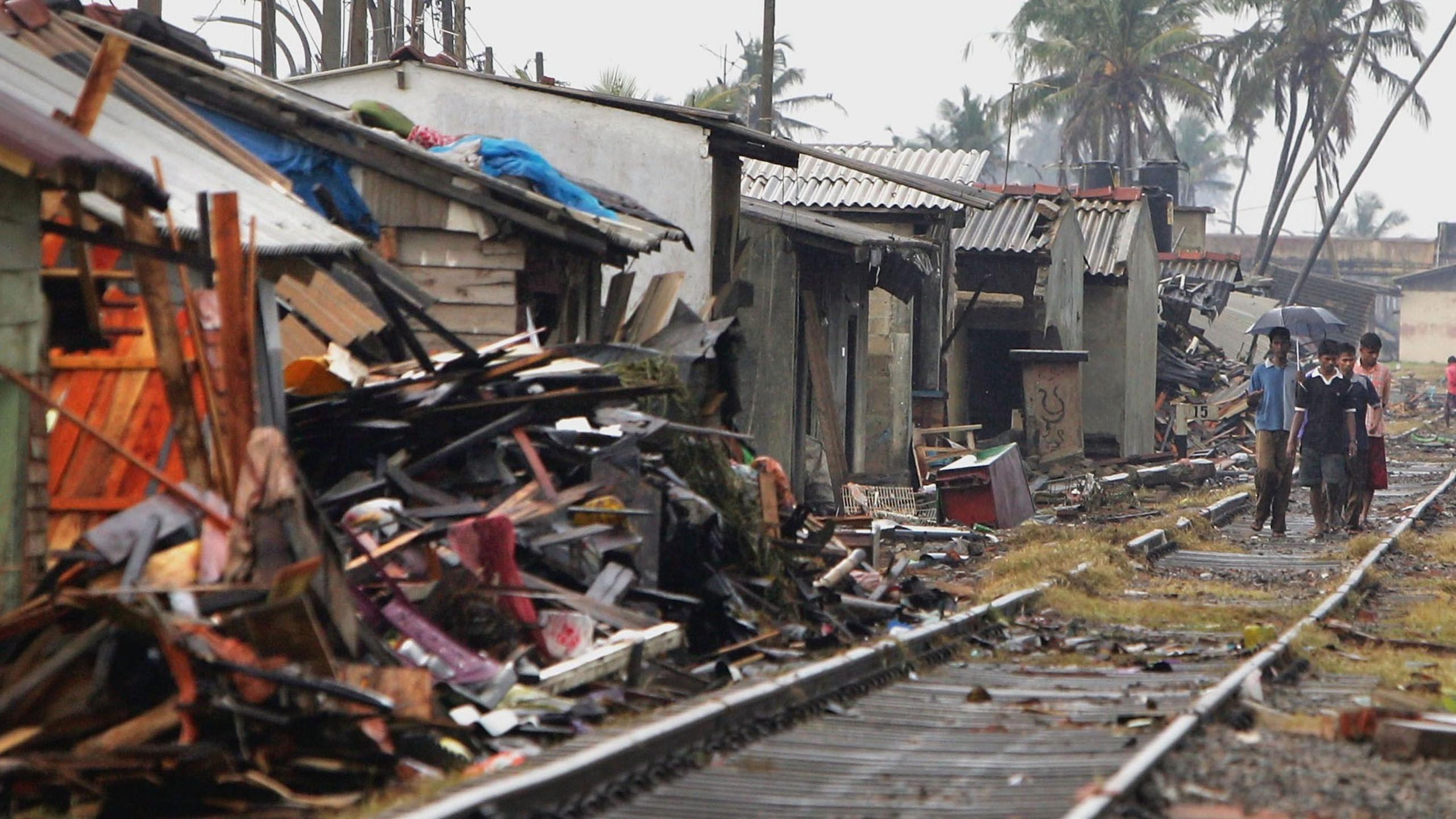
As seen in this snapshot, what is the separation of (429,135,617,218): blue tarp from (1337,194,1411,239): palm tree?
12356cm

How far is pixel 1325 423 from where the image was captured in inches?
677

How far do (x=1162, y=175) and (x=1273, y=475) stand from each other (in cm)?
3034

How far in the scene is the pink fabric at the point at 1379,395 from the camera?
1769cm

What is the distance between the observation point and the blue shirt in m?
17.3

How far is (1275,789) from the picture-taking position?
641 cm

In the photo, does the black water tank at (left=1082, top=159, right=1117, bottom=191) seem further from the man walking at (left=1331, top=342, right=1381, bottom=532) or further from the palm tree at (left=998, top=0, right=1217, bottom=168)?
the man walking at (left=1331, top=342, right=1381, bottom=532)

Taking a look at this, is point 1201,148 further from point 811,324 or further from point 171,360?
point 171,360

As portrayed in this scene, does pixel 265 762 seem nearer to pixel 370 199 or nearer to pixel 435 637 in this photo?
pixel 435 637

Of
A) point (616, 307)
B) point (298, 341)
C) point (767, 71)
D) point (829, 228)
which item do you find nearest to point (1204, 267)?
point (767, 71)

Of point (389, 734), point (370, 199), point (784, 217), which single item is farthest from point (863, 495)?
point (389, 734)

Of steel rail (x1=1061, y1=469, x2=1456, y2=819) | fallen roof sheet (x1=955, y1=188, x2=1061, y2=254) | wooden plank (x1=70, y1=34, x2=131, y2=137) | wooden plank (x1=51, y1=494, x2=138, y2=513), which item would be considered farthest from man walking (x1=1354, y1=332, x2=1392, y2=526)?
wooden plank (x1=70, y1=34, x2=131, y2=137)

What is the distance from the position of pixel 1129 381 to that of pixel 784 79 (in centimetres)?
4100

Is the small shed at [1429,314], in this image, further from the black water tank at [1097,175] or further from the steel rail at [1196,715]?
the steel rail at [1196,715]

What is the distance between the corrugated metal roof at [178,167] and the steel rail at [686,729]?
394 cm
